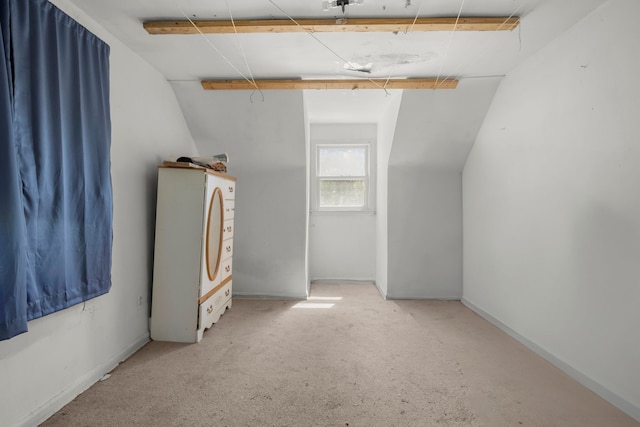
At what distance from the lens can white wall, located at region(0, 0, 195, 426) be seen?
5.25 feet

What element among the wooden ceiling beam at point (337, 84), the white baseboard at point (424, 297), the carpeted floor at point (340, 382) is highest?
the wooden ceiling beam at point (337, 84)

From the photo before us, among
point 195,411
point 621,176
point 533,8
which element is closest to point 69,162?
point 195,411

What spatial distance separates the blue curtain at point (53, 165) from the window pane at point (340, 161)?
306cm

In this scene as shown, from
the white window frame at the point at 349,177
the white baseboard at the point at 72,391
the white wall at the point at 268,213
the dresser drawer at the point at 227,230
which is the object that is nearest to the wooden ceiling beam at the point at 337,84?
the white wall at the point at 268,213

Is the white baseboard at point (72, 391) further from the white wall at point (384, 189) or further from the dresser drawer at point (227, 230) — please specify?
the white wall at point (384, 189)

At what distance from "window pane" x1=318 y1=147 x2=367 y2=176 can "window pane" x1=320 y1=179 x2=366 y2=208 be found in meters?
0.13

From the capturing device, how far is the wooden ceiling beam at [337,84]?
303 cm

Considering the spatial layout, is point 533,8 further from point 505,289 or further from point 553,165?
point 505,289

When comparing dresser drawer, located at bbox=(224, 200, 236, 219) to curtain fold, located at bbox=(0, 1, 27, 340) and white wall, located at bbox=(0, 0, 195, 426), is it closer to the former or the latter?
white wall, located at bbox=(0, 0, 195, 426)

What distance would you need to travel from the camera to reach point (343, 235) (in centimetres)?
473

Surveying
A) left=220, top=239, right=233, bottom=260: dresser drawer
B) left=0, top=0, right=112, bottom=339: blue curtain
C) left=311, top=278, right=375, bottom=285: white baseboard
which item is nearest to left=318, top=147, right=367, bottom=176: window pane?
left=311, top=278, right=375, bottom=285: white baseboard

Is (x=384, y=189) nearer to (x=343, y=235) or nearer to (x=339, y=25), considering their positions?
(x=343, y=235)

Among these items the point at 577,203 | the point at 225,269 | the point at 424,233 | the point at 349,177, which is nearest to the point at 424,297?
the point at 424,233

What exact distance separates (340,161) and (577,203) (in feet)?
10.1
